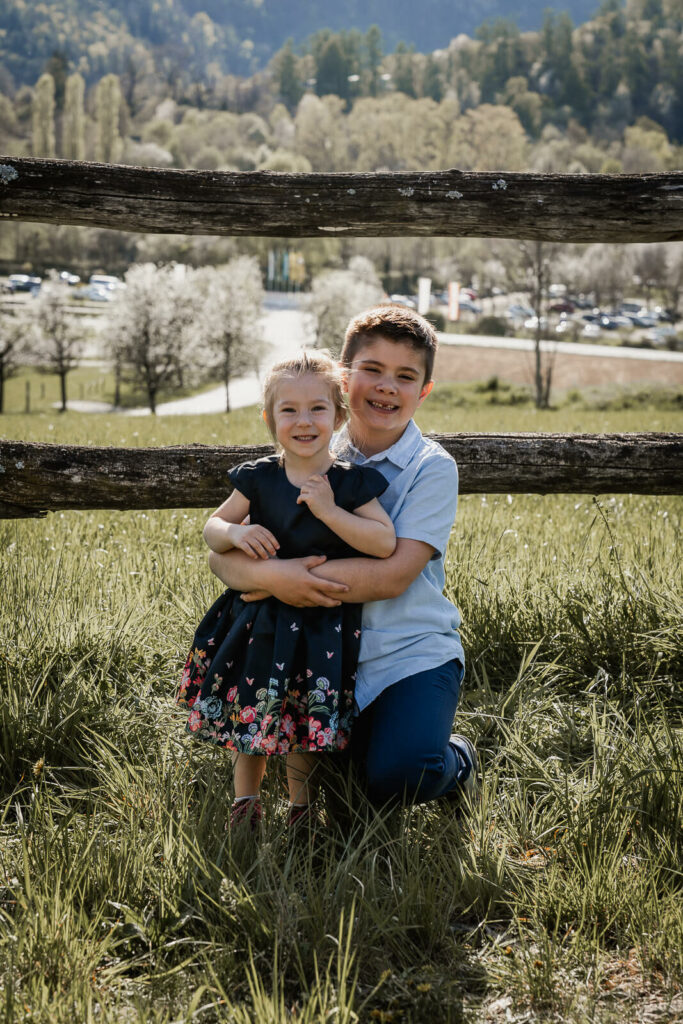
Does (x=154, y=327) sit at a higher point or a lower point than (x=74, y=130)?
lower

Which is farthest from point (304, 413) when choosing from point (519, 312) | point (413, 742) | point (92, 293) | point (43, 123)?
point (43, 123)

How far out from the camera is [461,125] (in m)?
130

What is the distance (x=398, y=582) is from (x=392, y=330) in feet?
2.42

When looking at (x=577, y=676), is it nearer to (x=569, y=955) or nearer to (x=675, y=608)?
(x=675, y=608)

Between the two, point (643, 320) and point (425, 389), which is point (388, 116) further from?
point (425, 389)

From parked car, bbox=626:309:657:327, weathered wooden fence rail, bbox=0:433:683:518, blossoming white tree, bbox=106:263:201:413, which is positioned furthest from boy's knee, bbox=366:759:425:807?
parked car, bbox=626:309:657:327

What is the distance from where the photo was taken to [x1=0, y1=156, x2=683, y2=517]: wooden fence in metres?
2.94

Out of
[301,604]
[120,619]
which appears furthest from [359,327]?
[120,619]

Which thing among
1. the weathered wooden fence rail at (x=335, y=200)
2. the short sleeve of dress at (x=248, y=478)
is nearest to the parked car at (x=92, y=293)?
the weathered wooden fence rail at (x=335, y=200)

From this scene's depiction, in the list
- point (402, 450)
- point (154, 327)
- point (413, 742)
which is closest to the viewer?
point (413, 742)

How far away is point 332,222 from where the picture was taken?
10.1 ft

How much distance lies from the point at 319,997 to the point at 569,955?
22.7 inches

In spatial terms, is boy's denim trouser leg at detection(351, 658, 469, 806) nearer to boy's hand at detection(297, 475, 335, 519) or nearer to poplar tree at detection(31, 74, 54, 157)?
boy's hand at detection(297, 475, 335, 519)

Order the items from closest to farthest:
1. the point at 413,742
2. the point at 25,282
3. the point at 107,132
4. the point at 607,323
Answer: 1. the point at 413,742
2. the point at 25,282
3. the point at 607,323
4. the point at 107,132
